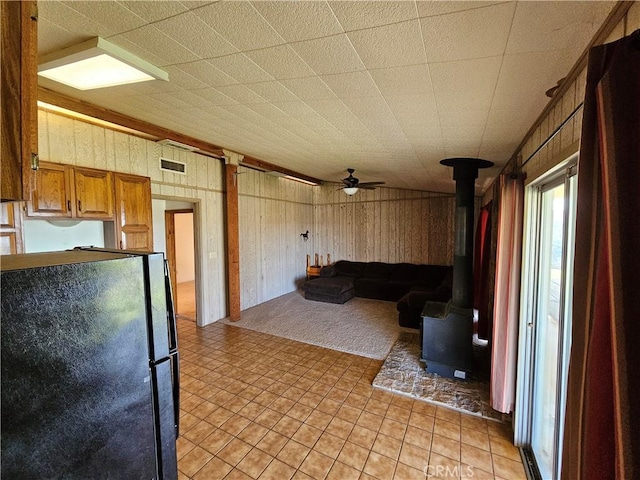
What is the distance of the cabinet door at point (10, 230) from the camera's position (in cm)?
237

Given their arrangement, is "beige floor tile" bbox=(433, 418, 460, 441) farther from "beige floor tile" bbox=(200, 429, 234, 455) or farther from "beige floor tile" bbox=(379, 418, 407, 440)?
"beige floor tile" bbox=(200, 429, 234, 455)

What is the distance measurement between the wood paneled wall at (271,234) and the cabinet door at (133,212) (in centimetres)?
165

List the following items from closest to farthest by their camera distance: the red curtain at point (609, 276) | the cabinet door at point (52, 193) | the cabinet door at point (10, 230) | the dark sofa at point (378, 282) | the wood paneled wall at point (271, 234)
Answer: the red curtain at point (609, 276)
the cabinet door at point (10, 230)
the cabinet door at point (52, 193)
the wood paneled wall at point (271, 234)
the dark sofa at point (378, 282)

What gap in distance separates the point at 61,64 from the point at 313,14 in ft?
5.45

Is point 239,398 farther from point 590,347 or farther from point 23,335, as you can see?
point 590,347

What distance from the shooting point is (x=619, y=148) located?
0.66 meters

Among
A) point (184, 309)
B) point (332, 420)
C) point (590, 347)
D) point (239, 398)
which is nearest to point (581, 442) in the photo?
point (590, 347)

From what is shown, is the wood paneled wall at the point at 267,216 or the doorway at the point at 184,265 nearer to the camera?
the wood paneled wall at the point at 267,216

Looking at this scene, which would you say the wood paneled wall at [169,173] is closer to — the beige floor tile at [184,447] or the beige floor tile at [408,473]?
the beige floor tile at [184,447]

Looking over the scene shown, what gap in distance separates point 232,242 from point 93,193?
7.03 feet

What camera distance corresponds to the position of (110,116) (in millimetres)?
2930

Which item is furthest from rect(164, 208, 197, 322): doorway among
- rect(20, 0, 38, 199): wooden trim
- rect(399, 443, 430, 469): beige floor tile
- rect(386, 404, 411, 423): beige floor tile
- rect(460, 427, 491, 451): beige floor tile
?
rect(20, 0, 38, 199): wooden trim

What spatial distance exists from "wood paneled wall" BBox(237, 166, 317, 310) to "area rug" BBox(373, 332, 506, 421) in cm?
325

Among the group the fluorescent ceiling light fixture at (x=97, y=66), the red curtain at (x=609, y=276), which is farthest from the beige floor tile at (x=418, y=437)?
the fluorescent ceiling light fixture at (x=97, y=66)
